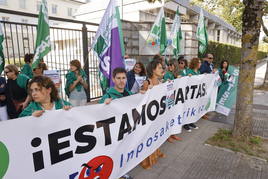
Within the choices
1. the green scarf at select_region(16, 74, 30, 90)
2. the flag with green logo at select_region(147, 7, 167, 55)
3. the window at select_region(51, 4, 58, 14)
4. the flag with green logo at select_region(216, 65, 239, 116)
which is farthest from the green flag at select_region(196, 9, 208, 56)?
the window at select_region(51, 4, 58, 14)

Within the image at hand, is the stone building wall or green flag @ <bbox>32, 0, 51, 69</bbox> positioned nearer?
green flag @ <bbox>32, 0, 51, 69</bbox>

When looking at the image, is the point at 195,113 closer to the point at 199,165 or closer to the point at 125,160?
the point at 199,165

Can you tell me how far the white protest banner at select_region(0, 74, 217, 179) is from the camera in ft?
5.67

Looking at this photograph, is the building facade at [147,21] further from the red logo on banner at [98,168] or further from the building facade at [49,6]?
the building facade at [49,6]

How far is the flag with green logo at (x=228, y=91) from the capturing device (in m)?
5.45

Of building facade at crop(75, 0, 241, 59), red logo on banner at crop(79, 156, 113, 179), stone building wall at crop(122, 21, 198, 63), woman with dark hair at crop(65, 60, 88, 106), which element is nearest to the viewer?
red logo on banner at crop(79, 156, 113, 179)

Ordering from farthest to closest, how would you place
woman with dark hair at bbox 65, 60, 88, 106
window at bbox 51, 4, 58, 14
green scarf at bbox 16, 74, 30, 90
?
window at bbox 51, 4, 58, 14
woman with dark hair at bbox 65, 60, 88, 106
green scarf at bbox 16, 74, 30, 90

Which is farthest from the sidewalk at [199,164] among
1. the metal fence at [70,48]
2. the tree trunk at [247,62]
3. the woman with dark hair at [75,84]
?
the metal fence at [70,48]

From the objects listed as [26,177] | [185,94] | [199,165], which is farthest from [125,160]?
[185,94]

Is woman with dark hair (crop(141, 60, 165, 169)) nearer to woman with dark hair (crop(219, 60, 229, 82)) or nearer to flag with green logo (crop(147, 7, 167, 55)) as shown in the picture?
woman with dark hair (crop(219, 60, 229, 82))

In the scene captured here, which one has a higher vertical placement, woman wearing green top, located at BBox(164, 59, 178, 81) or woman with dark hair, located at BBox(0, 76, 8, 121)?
woman wearing green top, located at BBox(164, 59, 178, 81)

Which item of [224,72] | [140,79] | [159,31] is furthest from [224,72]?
[140,79]

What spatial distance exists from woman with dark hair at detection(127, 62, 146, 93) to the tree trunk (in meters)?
2.01

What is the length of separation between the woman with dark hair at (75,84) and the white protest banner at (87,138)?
185 centimetres
